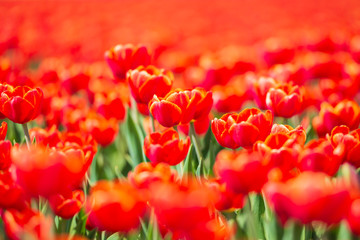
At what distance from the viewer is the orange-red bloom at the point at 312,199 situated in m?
0.76

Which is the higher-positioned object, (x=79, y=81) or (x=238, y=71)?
(x=79, y=81)

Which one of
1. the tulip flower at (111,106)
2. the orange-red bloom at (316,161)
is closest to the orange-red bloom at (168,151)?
the orange-red bloom at (316,161)

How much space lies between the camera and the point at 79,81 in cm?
220

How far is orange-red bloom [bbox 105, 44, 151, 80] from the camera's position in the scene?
1.75 metres

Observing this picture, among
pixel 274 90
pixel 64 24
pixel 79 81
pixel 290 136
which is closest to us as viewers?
pixel 290 136

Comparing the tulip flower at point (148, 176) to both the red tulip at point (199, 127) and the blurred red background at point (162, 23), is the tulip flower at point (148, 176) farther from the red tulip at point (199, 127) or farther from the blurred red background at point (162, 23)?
the blurred red background at point (162, 23)

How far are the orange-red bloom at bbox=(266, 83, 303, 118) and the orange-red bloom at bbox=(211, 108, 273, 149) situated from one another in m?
0.22

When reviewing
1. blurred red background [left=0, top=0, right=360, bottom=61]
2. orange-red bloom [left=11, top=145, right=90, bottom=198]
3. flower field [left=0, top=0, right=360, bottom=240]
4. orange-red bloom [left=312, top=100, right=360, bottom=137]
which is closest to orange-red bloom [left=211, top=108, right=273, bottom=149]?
flower field [left=0, top=0, right=360, bottom=240]

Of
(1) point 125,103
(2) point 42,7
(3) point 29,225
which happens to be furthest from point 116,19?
(3) point 29,225

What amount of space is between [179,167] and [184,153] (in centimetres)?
38

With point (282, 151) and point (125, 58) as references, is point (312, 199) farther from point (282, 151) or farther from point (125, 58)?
point (125, 58)

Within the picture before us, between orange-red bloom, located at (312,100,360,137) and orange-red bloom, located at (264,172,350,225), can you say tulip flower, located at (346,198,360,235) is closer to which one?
orange-red bloom, located at (264,172,350,225)

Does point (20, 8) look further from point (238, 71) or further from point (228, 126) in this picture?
point (228, 126)

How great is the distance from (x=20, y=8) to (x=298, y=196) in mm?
6681
